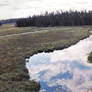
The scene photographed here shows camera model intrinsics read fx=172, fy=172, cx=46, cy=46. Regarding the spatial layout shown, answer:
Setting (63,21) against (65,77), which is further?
(63,21)

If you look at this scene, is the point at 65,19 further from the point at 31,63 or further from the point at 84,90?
the point at 84,90

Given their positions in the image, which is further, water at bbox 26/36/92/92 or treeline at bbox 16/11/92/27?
treeline at bbox 16/11/92/27

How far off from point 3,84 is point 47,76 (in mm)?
6892

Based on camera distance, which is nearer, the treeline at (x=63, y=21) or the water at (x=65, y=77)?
the water at (x=65, y=77)

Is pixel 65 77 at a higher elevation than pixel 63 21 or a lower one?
lower

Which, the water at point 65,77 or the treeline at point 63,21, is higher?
the treeline at point 63,21

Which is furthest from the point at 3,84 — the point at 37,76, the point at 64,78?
the point at 64,78

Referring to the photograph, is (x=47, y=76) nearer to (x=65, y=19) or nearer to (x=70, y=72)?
(x=70, y=72)

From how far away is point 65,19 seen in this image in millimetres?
127625

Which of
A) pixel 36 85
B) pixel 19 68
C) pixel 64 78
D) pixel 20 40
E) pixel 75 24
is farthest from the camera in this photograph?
pixel 75 24

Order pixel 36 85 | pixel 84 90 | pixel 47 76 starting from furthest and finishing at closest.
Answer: pixel 47 76 → pixel 36 85 → pixel 84 90

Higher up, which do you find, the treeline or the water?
the treeline

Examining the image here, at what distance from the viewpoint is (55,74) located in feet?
85.0

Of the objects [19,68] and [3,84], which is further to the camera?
[19,68]
